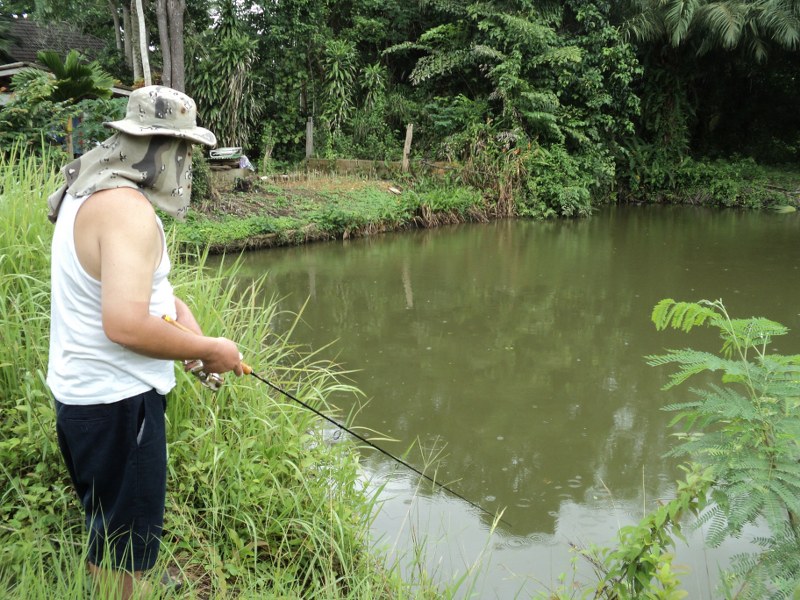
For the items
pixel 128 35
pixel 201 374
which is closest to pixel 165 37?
pixel 128 35

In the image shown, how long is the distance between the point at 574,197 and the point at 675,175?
344 centimetres

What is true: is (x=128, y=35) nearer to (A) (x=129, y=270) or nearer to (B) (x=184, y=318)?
(B) (x=184, y=318)

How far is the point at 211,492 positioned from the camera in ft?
7.48

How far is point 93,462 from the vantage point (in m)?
1.53

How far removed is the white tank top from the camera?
1476mm

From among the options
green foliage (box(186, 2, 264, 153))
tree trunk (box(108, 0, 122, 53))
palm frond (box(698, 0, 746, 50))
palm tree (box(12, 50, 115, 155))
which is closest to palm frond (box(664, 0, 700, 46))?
palm frond (box(698, 0, 746, 50))

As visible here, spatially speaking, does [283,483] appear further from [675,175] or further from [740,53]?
[740,53]

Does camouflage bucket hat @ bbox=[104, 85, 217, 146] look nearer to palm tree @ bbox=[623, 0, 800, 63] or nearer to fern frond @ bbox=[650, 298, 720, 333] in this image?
fern frond @ bbox=[650, 298, 720, 333]

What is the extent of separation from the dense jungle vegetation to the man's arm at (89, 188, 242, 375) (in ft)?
33.8

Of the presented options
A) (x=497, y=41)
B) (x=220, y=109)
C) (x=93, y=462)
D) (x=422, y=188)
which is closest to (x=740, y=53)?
(x=497, y=41)

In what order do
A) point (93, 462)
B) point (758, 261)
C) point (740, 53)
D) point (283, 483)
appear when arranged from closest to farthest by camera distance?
1. point (93, 462)
2. point (283, 483)
3. point (758, 261)
4. point (740, 53)

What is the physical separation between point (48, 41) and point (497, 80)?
996cm

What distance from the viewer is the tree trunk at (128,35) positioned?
41.3ft

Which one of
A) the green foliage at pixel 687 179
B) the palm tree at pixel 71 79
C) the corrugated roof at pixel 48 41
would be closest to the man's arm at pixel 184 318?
the palm tree at pixel 71 79
